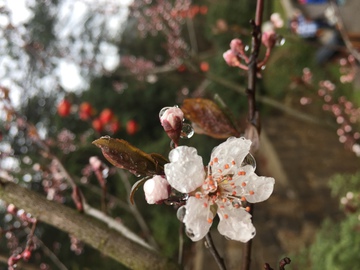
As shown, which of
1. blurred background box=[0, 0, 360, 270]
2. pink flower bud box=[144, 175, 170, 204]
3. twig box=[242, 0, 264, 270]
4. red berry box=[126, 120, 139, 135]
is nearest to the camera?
pink flower bud box=[144, 175, 170, 204]

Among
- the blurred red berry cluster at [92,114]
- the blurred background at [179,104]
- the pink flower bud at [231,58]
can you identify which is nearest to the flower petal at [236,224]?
the pink flower bud at [231,58]

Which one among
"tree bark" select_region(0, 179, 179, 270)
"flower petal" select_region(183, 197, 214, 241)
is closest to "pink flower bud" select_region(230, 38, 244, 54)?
"flower petal" select_region(183, 197, 214, 241)

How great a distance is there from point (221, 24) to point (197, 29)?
2441 millimetres

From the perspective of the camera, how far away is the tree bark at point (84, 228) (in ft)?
2.76

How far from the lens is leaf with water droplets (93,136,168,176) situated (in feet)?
1.74

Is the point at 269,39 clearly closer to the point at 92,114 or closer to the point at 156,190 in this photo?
the point at 156,190

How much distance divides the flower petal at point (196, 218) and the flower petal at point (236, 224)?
38 millimetres

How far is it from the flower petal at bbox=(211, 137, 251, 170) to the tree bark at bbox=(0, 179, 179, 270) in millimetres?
365

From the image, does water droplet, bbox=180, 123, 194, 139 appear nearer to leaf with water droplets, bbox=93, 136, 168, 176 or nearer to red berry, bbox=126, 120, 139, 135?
leaf with water droplets, bbox=93, 136, 168, 176

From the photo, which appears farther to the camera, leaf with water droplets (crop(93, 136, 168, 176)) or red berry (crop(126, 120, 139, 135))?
red berry (crop(126, 120, 139, 135))

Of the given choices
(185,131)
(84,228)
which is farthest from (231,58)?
(84,228)

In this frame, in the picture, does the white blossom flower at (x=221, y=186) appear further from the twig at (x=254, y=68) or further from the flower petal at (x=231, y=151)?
the twig at (x=254, y=68)

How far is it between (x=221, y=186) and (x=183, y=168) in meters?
0.10

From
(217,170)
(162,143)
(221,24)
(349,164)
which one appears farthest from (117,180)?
(217,170)
